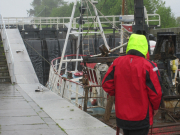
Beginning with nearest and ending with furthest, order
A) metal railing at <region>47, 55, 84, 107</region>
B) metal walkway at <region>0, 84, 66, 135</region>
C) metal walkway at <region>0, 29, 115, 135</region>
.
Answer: metal walkway at <region>0, 84, 66, 135</region>
metal walkway at <region>0, 29, 115, 135</region>
metal railing at <region>47, 55, 84, 107</region>

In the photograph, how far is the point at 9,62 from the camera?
39.5 ft

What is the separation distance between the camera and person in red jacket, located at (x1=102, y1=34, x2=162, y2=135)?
11.3 ft

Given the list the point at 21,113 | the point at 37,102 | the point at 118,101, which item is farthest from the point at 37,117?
the point at 118,101

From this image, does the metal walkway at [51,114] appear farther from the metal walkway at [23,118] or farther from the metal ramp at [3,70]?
the metal ramp at [3,70]

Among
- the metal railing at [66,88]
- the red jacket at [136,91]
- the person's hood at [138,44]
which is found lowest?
the metal railing at [66,88]

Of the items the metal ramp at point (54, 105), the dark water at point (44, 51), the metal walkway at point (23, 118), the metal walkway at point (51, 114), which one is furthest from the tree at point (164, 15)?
the metal walkway at point (23, 118)

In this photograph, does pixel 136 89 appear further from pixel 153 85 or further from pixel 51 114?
pixel 51 114

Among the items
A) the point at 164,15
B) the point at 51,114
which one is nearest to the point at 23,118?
the point at 51,114

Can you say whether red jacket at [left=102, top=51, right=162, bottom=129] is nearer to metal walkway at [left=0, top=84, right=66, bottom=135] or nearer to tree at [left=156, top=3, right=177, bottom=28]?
metal walkway at [left=0, top=84, right=66, bottom=135]

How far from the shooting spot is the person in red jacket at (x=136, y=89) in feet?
11.3

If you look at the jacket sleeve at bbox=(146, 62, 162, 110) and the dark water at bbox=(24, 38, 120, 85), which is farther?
the dark water at bbox=(24, 38, 120, 85)

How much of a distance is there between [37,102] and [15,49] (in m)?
7.16

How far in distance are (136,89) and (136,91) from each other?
3 cm

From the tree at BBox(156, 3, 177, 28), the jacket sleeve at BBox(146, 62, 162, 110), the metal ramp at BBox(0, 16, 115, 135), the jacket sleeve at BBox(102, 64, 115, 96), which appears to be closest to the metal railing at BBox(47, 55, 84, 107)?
the metal ramp at BBox(0, 16, 115, 135)
